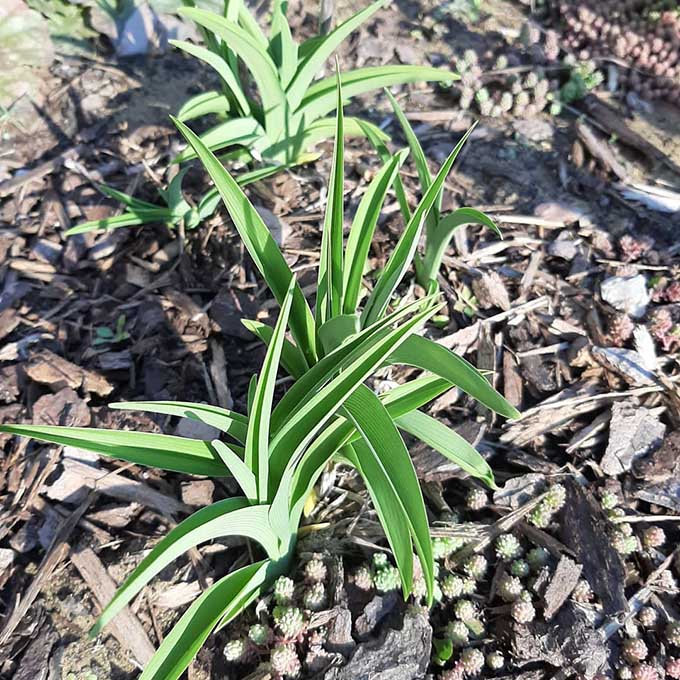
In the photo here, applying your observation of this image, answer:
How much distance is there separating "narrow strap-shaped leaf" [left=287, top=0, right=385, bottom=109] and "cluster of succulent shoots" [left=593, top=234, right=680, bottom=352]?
3.99 feet

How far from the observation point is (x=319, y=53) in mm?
2082

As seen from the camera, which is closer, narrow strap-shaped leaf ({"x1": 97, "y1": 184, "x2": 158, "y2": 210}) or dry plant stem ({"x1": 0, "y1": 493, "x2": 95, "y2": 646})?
dry plant stem ({"x1": 0, "y1": 493, "x2": 95, "y2": 646})

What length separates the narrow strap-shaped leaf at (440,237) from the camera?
1697 mm

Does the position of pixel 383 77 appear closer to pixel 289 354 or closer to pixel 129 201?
pixel 129 201

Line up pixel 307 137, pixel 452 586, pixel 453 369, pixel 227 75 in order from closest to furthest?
pixel 453 369 < pixel 452 586 < pixel 227 75 < pixel 307 137

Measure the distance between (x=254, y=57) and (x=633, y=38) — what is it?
2122 mm

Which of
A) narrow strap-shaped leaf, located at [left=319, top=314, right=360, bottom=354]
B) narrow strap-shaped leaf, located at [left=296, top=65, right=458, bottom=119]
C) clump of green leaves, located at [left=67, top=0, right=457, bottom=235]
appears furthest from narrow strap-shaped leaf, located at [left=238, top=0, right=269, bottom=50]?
narrow strap-shaped leaf, located at [left=319, top=314, right=360, bottom=354]

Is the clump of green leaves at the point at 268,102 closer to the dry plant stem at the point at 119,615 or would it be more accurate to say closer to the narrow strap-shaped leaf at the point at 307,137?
the narrow strap-shaped leaf at the point at 307,137

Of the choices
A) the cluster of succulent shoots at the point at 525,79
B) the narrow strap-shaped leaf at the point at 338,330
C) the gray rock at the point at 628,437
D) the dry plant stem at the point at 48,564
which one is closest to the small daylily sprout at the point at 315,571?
the narrow strap-shaped leaf at the point at 338,330

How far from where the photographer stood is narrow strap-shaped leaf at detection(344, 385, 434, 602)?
3.97 ft

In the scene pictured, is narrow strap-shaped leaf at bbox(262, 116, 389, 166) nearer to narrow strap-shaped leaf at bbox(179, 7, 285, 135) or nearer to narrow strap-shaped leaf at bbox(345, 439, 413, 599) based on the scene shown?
narrow strap-shaped leaf at bbox(179, 7, 285, 135)

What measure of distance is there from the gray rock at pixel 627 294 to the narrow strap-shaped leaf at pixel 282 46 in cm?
131

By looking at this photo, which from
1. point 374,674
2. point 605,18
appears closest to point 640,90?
point 605,18

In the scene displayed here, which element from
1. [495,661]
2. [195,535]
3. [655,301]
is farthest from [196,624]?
[655,301]
